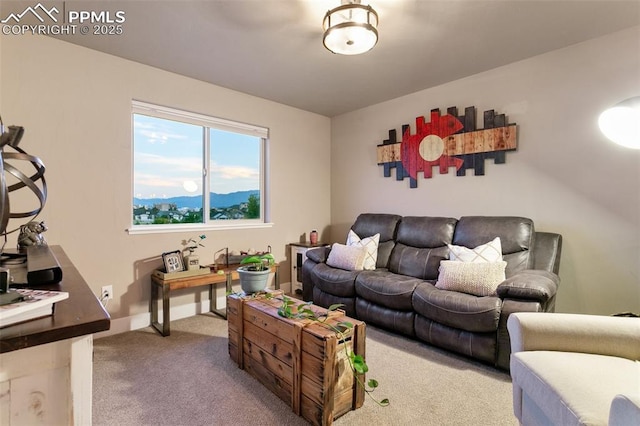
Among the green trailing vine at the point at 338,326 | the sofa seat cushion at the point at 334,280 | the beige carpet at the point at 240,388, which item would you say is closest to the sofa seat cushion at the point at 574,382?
the beige carpet at the point at 240,388

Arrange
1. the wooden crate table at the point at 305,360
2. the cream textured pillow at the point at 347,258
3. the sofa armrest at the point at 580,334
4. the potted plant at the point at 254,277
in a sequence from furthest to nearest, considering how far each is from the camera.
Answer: the cream textured pillow at the point at 347,258 < the potted plant at the point at 254,277 < the wooden crate table at the point at 305,360 < the sofa armrest at the point at 580,334

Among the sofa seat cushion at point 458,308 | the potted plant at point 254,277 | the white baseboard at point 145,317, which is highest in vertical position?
the potted plant at point 254,277

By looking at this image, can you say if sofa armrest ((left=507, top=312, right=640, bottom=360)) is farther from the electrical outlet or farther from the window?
the electrical outlet

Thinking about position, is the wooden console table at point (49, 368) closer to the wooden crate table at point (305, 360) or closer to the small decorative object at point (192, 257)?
the wooden crate table at point (305, 360)

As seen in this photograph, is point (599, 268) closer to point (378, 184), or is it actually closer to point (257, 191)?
point (378, 184)

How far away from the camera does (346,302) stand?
120 inches

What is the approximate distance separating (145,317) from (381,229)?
258cm

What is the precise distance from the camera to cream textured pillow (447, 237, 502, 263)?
259 cm

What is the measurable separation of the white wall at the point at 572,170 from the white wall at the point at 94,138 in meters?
2.68

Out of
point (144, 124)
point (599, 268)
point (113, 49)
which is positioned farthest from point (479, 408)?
point (113, 49)

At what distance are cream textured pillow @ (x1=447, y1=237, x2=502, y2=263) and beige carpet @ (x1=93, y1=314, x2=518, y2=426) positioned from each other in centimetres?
79

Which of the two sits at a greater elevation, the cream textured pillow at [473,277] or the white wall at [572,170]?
the white wall at [572,170]

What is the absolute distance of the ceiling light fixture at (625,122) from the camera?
6.22ft

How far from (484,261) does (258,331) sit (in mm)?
1871
